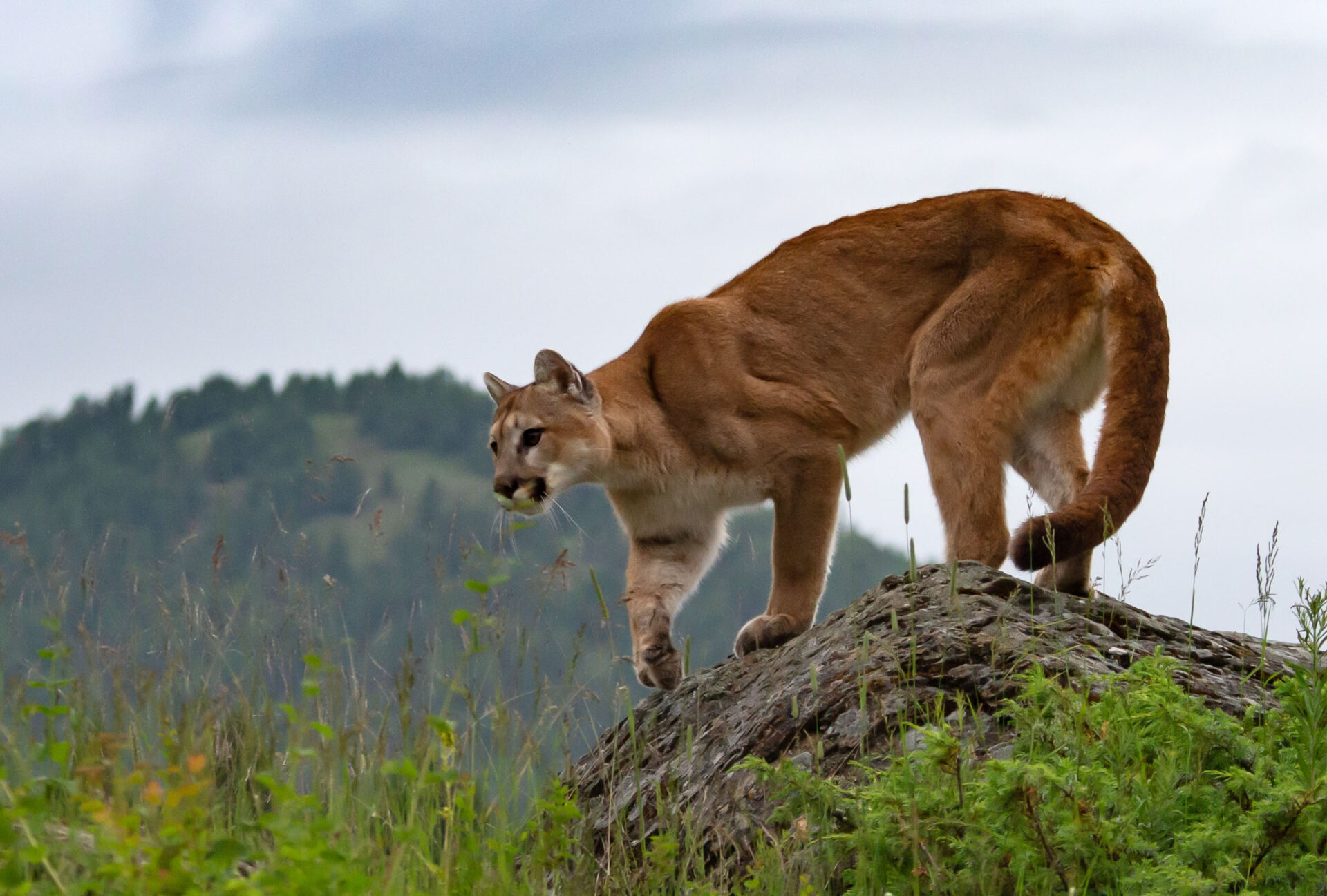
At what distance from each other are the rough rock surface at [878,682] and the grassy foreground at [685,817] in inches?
6.9

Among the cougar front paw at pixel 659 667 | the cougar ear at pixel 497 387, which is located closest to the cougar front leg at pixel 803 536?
the cougar front paw at pixel 659 667

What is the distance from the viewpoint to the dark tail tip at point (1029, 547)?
4539 millimetres

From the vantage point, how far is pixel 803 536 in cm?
635

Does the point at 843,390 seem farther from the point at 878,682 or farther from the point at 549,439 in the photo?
the point at 878,682

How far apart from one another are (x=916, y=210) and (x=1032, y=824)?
4.04m

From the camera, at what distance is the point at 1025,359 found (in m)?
5.87

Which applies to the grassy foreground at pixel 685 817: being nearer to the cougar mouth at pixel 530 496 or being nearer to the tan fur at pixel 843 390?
the tan fur at pixel 843 390

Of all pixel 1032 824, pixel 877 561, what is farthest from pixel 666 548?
pixel 877 561

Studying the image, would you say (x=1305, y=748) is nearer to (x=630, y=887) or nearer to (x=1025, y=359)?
(x=630, y=887)

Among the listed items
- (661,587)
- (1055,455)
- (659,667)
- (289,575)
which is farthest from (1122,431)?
(289,575)

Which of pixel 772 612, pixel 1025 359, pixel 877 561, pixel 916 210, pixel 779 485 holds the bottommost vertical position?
pixel 877 561

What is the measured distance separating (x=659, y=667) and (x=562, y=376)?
5.47ft

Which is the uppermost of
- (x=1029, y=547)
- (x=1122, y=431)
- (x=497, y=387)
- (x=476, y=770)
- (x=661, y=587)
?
(x=497, y=387)

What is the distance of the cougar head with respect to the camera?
21.9ft
